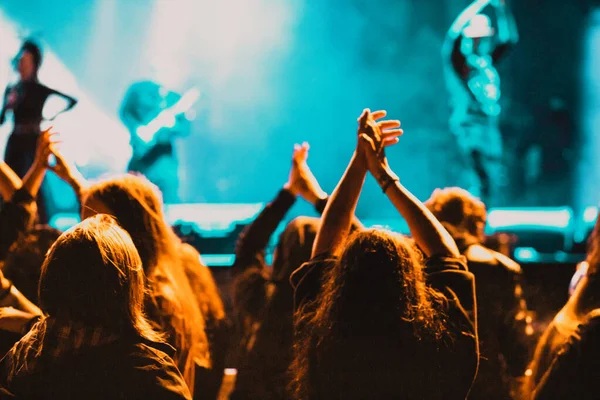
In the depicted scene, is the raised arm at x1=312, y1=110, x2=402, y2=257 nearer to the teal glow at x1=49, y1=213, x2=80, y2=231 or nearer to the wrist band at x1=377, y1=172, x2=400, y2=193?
the wrist band at x1=377, y1=172, x2=400, y2=193

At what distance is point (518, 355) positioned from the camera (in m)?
1.87

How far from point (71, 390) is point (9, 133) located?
488 cm

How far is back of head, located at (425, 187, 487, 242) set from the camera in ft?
6.55

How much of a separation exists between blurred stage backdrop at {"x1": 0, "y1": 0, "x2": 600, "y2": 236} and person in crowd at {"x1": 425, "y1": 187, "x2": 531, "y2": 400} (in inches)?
148

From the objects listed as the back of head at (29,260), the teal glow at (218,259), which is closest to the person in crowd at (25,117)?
the teal glow at (218,259)

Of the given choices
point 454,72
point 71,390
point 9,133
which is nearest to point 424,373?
point 71,390

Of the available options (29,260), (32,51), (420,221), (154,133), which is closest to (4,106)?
(32,51)

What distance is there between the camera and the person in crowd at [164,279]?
1.53m

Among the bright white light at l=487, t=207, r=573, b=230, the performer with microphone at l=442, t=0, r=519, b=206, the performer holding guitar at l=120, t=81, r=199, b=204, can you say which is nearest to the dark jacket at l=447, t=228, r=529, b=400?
the bright white light at l=487, t=207, r=573, b=230

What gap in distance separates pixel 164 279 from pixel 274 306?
51 cm

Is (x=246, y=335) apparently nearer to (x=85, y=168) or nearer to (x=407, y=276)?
(x=407, y=276)

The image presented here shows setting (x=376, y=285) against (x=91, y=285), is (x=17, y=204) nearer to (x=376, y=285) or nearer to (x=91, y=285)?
(x=91, y=285)

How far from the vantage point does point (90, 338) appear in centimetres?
111

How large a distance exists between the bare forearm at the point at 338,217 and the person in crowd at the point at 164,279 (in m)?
0.45
